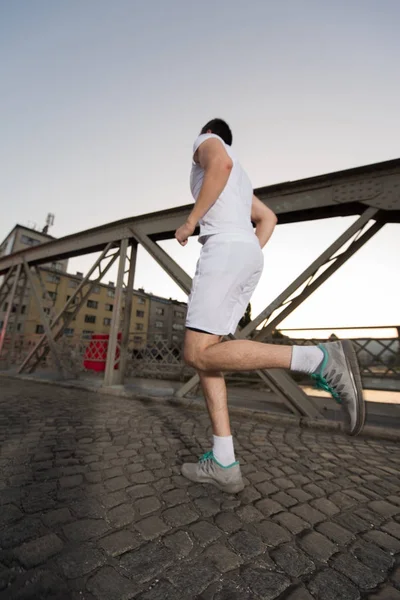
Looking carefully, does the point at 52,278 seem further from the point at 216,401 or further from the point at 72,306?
the point at 216,401

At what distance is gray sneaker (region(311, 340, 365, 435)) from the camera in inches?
60.2

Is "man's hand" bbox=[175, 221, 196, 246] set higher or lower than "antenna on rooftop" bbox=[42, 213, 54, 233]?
lower

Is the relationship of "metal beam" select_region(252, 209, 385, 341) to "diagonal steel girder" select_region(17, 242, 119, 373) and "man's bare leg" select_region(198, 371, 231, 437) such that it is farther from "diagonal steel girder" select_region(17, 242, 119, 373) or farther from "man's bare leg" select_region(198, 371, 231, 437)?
"diagonal steel girder" select_region(17, 242, 119, 373)

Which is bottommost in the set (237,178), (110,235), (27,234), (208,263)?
(208,263)

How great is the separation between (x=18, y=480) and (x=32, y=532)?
62 centimetres

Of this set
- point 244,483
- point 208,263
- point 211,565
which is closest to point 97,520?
point 211,565

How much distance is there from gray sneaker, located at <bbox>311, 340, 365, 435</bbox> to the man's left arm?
3.40ft

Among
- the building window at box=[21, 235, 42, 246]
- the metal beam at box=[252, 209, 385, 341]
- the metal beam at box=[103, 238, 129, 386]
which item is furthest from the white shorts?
the building window at box=[21, 235, 42, 246]

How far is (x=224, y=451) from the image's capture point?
171 centimetres

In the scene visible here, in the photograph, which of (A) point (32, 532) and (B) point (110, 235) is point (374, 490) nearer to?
(A) point (32, 532)

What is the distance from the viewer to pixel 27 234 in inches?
1825

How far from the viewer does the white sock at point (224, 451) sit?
1.70 meters

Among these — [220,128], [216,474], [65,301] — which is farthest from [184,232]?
[65,301]

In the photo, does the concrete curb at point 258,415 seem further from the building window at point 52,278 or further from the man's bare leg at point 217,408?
the building window at point 52,278
